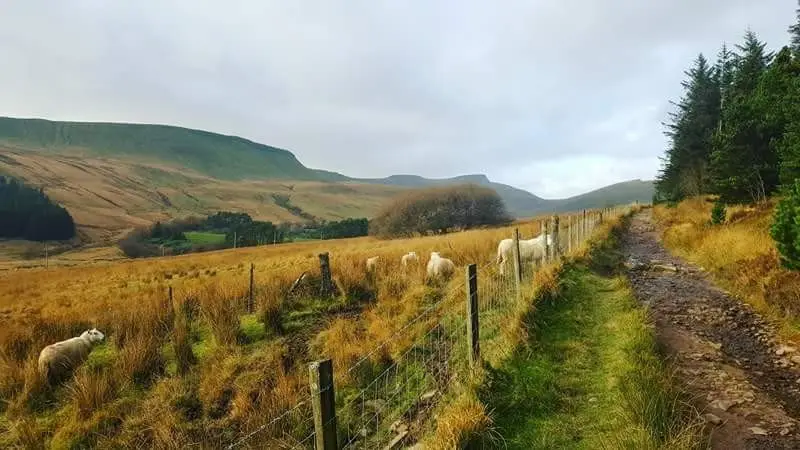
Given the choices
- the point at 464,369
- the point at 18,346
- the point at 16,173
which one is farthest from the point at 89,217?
the point at 464,369

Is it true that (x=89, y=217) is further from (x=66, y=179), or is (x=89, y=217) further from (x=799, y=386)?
(x=799, y=386)

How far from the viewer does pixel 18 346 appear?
10266 millimetres

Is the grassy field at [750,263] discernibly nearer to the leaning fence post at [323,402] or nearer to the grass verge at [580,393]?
the grass verge at [580,393]

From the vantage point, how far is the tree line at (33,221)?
338 ft

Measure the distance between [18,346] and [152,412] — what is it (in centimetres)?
530

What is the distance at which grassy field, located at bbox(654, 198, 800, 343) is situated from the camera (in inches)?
317

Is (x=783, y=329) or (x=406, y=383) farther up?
(x=783, y=329)

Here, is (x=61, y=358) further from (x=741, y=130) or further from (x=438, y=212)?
(x=438, y=212)

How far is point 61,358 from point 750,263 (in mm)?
15179

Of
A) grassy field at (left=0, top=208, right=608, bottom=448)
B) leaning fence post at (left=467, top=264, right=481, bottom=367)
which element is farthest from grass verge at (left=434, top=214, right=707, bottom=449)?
grassy field at (left=0, top=208, right=608, bottom=448)

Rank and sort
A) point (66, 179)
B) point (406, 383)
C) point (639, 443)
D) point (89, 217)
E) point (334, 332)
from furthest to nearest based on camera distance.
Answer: point (66, 179) → point (89, 217) → point (334, 332) → point (406, 383) → point (639, 443)

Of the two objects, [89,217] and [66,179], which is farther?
[66,179]

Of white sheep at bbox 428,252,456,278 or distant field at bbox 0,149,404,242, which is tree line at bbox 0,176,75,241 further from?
white sheep at bbox 428,252,456,278

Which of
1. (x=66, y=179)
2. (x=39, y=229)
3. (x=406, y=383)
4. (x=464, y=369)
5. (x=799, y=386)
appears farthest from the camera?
(x=66, y=179)
